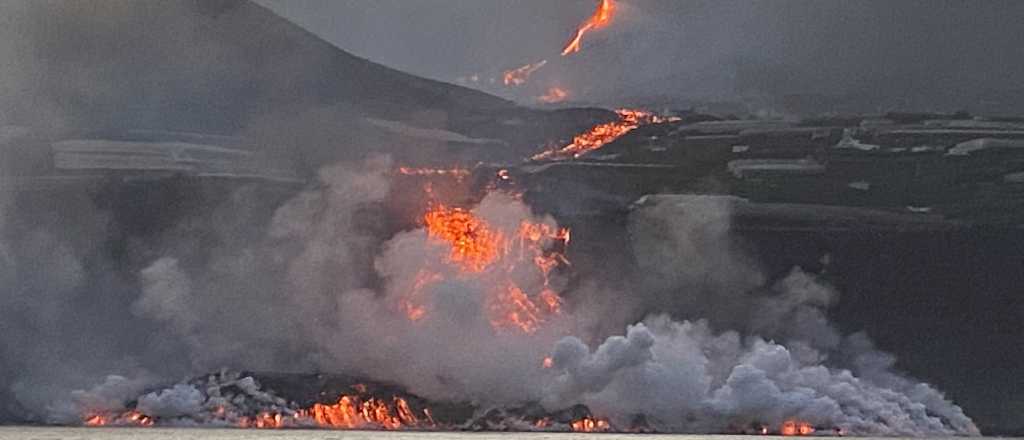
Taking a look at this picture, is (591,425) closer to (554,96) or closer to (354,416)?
(354,416)

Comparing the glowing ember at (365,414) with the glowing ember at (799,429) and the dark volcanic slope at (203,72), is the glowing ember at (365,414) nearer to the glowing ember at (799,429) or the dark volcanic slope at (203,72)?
the dark volcanic slope at (203,72)

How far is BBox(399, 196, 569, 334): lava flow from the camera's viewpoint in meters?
2.01

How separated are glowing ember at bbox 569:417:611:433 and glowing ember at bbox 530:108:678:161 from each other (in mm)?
535

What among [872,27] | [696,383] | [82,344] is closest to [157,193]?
[82,344]

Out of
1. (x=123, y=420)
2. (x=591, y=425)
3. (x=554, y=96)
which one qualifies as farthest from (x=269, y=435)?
Answer: (x=554, y=96)

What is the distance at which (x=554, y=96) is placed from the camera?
6.62 feet

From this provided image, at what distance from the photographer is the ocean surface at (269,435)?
1979 mm

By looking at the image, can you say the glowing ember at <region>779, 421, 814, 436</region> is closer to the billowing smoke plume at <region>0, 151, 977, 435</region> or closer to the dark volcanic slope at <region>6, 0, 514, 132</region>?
the billowing smoke plume at <region>0, 151, 977, 435</region>

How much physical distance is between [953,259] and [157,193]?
162cm

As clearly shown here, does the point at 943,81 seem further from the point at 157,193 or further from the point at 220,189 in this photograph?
the point at 157,193

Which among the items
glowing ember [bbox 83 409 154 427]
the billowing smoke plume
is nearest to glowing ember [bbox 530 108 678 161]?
the billowing smoke plume

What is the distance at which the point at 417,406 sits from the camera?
202cm

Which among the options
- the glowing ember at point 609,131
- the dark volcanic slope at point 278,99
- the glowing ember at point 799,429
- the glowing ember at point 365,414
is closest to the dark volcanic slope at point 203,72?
the dark volcanic slope at point 278,99

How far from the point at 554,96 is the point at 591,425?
26.5 inches
